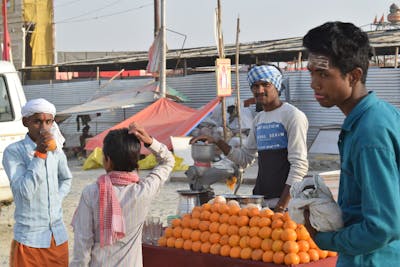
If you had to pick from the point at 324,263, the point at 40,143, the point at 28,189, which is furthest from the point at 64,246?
the point at 324,263

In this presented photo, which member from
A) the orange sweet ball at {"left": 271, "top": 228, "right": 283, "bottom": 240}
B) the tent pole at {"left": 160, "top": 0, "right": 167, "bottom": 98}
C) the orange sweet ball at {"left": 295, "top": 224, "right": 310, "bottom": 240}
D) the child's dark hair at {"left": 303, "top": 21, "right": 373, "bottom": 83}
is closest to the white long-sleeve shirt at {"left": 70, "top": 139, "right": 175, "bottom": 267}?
the orange sweet ball at {"left": 271, "top": 228, "right": 283, "bottom": 240}

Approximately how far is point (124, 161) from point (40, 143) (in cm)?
91

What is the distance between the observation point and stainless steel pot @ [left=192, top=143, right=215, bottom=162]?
15.2 ft

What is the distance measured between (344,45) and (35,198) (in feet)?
8.92

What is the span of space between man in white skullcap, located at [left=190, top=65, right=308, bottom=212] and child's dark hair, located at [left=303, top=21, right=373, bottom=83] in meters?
2.07

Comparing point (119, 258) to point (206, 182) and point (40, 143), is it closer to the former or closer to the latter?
point (40, 143)

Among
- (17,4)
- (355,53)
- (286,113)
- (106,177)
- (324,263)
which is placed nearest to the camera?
(355,53)

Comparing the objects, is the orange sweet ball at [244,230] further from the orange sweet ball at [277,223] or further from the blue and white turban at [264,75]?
the blue and white turban at [264,75]

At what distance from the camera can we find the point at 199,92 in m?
20.0

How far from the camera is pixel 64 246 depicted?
14.3 ft

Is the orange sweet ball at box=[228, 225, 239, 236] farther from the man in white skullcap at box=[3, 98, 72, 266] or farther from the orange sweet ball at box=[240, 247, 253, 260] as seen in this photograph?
the man in white skullcap at box=[3, 98, 72, 266]

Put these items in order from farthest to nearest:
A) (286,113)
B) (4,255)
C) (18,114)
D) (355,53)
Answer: (18,114)
(4,255)
(286,113)
(355,53)

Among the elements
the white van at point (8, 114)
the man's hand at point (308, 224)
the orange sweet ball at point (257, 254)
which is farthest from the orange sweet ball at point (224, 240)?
the white van at point (8, 114)

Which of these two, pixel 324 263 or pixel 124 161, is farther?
pixel 324 263
